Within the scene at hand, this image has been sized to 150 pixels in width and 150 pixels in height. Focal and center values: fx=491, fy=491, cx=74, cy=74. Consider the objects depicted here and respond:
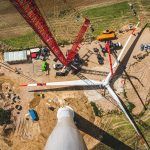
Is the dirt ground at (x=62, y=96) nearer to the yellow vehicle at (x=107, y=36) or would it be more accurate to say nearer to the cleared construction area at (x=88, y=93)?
the cleared construction area at (x=88, y=93)

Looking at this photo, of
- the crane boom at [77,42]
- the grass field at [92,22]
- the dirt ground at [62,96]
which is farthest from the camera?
the grass field at [92,22]

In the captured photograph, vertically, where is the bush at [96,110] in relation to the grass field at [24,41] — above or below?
below

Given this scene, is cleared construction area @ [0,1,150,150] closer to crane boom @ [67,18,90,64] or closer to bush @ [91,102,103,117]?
bush @ [91,102,103,117]

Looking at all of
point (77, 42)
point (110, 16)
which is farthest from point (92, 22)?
point (77, 42)

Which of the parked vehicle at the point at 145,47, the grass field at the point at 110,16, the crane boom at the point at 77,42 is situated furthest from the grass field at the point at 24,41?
the parked vehicle at the point at 145,47

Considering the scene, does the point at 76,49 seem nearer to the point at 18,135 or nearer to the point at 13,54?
the point at 13,54

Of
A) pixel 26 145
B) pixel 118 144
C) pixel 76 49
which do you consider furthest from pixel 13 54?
pixel 118 144
